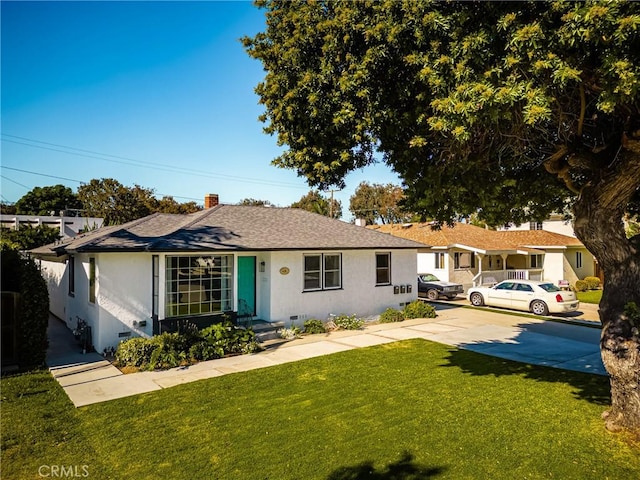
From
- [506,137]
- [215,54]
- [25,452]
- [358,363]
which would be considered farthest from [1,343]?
[506,137]

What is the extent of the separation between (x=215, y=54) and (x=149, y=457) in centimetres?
1139

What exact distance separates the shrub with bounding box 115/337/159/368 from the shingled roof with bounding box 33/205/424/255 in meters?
2.71

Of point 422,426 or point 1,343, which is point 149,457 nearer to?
point 422,426

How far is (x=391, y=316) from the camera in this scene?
1745 centimetres

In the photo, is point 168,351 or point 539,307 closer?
point 168,351

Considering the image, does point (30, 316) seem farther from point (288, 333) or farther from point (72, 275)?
point (288, 333)

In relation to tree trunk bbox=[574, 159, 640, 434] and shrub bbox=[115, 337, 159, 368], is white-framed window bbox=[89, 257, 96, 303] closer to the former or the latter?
shrub bbox=[115, 337, 159, 368]

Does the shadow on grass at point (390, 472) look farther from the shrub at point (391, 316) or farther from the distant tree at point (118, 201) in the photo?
the distant tree at point (118, 201)

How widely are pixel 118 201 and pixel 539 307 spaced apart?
4272cm

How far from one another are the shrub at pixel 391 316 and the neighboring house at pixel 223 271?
19.3 inches

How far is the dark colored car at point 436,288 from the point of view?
2481 centimetres

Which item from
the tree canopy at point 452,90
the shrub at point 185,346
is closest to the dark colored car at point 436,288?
the shrub at point 185,346

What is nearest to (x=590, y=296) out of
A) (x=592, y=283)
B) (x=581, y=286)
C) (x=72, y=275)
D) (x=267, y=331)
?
(x=581, y=286)

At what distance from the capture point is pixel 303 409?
300 inches
